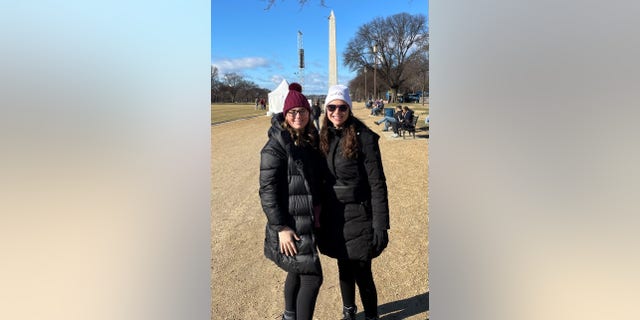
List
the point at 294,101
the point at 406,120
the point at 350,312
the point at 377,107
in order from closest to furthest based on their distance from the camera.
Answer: the point at 294,101 < the point at 350,312 < the point at 406,120 < the point at 377,107

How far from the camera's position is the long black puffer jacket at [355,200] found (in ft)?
6.56

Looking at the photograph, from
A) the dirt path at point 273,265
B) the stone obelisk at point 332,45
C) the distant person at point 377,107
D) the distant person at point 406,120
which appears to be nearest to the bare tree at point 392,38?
the stone obelisk at point 332,45

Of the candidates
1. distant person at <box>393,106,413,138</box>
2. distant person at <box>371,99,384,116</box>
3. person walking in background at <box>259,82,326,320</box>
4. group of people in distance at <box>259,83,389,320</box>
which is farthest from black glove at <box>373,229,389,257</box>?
distant person at <box>371,99,384,116</box>

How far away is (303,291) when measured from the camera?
2.13m

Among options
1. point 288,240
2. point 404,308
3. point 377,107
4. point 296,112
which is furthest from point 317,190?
point 377,107

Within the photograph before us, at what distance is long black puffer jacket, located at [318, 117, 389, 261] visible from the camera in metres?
2.00

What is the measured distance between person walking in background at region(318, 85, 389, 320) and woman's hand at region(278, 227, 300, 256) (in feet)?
0.74

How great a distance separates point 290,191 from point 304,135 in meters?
0.33

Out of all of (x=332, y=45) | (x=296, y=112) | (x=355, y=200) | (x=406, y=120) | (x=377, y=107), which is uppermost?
(x=377, y=107)

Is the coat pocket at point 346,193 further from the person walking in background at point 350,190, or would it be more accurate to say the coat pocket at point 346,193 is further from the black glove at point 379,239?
the black glove at point 379,239

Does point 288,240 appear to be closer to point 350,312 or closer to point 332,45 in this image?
point 350,312
